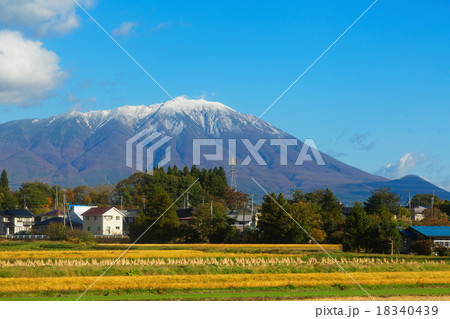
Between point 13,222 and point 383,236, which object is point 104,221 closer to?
point 13,222

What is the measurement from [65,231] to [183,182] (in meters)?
46.2

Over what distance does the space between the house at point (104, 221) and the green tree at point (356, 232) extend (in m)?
46.1

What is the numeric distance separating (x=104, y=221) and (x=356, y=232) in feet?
157

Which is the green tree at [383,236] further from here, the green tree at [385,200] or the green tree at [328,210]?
the green tree at [385,200]

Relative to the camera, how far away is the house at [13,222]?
10361 cm

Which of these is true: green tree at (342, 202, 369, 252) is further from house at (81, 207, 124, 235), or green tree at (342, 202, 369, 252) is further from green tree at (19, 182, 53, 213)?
green tree at (19, 182, 53, 213)

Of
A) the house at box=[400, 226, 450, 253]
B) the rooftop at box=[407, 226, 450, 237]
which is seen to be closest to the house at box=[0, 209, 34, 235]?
the house at box=[400, 226, 450, 253]

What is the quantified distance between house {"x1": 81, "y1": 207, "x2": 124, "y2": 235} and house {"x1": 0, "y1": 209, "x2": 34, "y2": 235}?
14111 millimetres

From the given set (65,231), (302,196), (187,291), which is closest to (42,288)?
(187,291)

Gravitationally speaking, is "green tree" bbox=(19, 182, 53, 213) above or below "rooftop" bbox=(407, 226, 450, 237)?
above

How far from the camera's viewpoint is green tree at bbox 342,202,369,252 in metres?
57.3

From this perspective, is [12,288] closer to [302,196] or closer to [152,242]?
[152,242]

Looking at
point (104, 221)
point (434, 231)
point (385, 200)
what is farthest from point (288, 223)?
point (385, 200)

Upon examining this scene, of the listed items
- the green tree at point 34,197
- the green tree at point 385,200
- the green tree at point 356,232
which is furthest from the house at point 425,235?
the green tree at point 34,197
